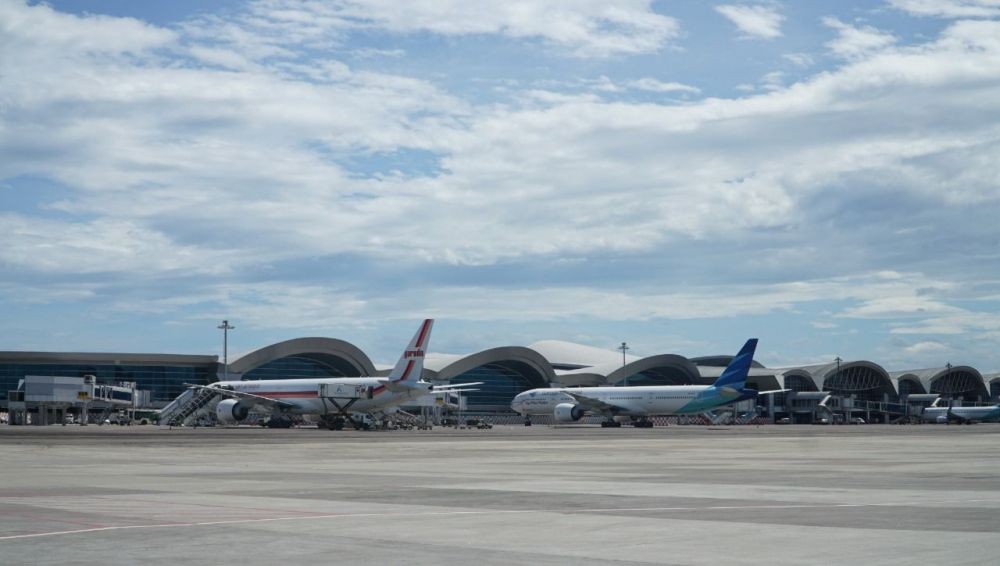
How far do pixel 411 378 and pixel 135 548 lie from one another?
7921 centimetres

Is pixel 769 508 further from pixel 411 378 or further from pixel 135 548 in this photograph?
pixel 411 378

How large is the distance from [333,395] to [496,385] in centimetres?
7418

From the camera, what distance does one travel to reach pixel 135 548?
1220cm

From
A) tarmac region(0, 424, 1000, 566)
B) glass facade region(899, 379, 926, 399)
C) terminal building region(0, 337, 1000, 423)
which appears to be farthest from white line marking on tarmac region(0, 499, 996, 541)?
glass facade region(899, 379, 926, 399)

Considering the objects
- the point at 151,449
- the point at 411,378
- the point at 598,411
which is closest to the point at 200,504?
the point at 151,449

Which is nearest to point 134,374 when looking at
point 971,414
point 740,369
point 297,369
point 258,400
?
point 297,369

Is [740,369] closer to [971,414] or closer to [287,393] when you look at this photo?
[287,393]

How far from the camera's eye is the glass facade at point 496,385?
165375mm

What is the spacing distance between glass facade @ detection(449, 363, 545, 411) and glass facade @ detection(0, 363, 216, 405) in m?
38.4

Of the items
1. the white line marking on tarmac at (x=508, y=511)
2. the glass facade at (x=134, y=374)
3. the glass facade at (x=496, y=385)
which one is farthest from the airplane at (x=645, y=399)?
the white line marking on tarmac at (x=508, y=511)

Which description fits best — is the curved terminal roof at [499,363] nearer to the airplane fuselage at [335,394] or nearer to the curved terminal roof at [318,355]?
the curved terminal roof at [318,355]

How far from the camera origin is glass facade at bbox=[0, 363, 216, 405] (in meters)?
146

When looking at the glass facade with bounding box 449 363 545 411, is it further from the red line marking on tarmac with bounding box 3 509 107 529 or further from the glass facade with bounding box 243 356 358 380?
the red line marking on tarmac with bounding box 3 509 107 529

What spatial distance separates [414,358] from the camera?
9119 centimetres
